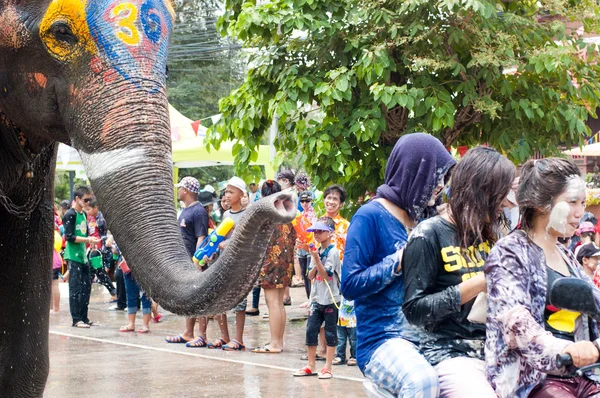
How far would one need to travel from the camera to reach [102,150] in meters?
3.39

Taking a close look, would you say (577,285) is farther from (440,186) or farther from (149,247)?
(149,247)

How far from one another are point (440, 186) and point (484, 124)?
5.20 m

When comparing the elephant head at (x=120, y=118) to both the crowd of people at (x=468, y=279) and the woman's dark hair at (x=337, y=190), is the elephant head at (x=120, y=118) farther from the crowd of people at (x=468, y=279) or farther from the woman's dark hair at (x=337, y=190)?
the woman's dark hair at (x=337, y=190)

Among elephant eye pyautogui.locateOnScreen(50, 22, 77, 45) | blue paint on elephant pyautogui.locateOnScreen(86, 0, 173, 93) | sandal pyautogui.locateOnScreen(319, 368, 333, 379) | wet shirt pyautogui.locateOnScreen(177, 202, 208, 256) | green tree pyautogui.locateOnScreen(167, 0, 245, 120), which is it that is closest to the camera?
blue paint on elephant pyautogui.locateOnScreen(86, 0, 173, 93)

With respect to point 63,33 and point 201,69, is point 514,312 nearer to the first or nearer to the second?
point 63,33

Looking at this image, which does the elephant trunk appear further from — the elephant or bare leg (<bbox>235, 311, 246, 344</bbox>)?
bare leg (<bbox>235, 311, 246, 344</bbox>)

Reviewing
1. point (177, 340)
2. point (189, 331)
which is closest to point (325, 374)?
point (189, 331)

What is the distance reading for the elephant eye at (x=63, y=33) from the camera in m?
3.65

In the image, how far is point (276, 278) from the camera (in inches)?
378

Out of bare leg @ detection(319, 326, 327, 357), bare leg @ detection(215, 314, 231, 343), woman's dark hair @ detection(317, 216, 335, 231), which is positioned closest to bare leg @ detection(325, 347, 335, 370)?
bare leg @ detection(319, 326, 327, 357)

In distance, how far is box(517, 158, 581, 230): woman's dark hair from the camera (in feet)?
11.6

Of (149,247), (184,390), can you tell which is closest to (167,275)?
(149,247)

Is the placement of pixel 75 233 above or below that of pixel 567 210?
above

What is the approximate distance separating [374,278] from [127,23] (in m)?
1.33
